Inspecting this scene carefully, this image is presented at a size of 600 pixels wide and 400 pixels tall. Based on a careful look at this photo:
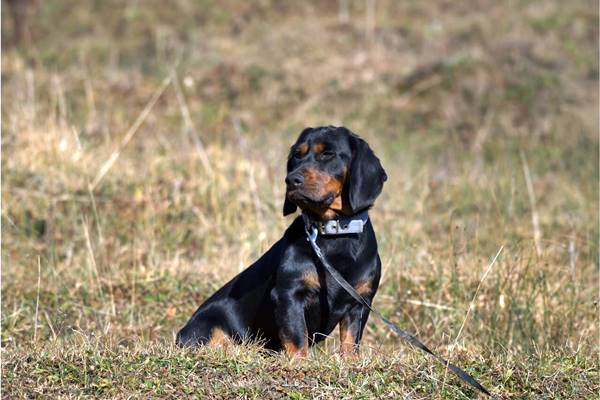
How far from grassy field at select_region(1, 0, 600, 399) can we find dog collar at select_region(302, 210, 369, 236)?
0.63m

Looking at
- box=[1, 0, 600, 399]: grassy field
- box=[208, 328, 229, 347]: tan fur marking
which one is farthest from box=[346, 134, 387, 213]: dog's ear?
box=[208, 328, 229, 347]: tan fur marking

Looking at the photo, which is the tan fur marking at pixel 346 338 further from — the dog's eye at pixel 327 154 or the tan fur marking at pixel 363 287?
the dog's eye at pixel 327 154

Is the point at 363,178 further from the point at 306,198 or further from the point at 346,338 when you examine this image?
the point at 346,338

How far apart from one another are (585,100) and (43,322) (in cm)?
1062

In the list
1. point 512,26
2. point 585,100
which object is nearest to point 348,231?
point 585,100

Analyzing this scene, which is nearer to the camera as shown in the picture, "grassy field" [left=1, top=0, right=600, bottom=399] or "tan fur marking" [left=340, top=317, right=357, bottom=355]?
"grassy field" [left=1, top=0, right=600, bottom=399]

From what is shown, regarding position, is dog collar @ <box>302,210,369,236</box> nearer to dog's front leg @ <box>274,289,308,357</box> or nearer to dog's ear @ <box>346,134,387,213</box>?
dog's ear @ <box>346,134,387,213</box>

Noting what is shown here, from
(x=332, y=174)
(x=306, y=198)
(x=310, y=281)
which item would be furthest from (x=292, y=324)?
(x=332, y=174)

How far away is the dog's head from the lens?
4793mm

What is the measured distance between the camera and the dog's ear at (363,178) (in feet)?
16.1

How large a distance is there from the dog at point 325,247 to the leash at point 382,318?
0.06 metres

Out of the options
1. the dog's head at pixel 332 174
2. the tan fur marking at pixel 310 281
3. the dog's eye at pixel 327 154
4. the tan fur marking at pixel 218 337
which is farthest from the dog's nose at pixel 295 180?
the tan fur marking at pixel 218 337

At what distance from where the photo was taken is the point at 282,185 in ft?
29.6

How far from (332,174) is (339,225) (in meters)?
0.27
